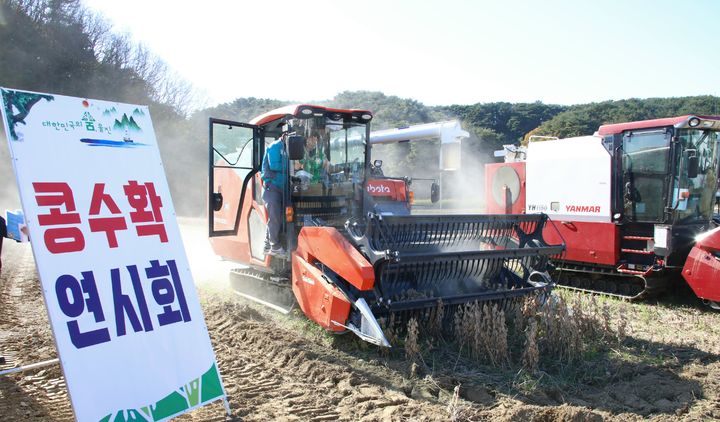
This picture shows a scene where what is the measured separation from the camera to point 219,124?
5980mm

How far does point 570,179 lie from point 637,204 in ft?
3.46

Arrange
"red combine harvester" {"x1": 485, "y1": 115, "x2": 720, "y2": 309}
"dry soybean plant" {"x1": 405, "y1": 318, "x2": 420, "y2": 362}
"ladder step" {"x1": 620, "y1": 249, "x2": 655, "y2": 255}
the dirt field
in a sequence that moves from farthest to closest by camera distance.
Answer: "ladder step" {"x1": 620, "y1": 249, "x2": 655, "y2": 255} → "red combine harvester" {"x1": 485, "y1": 115, "x2": 720, "y2": 309} → "dry soybean plant" {"x1": 405, "y1": 318, "x2": 420, "y2": 362} → the dirt field

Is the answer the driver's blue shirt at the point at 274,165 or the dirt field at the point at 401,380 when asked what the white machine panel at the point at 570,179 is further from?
the driver's blue shirt at the point at 274,165

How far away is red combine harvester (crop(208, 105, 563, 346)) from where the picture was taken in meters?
4.90

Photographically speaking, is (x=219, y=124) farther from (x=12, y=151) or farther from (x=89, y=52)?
(x=89, y=52)

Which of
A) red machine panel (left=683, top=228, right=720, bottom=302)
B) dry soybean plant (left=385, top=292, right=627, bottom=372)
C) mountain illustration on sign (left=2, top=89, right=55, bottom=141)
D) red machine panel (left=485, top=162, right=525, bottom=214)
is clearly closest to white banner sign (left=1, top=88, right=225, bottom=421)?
mountain illustration on sign (left=2, top=89, right=55, bottom=141)

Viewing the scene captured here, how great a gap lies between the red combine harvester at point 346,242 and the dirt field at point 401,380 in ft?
1.15

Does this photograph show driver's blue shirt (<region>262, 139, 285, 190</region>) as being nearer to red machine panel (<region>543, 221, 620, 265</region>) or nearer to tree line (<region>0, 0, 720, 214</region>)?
red machine panel (<region>543, 221, 620, 265</region>)

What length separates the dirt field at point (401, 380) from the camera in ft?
12.1

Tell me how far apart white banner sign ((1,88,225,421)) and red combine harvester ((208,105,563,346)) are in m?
1.75

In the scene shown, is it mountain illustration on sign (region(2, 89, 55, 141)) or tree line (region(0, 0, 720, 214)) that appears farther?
tree line (region(0, 0, 720, 214))

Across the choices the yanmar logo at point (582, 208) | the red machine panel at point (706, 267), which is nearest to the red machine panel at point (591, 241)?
the yanmar logo at point (582, 208)

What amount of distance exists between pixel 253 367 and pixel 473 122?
32.4m

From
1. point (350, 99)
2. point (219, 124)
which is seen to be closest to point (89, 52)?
point (350, 99)
